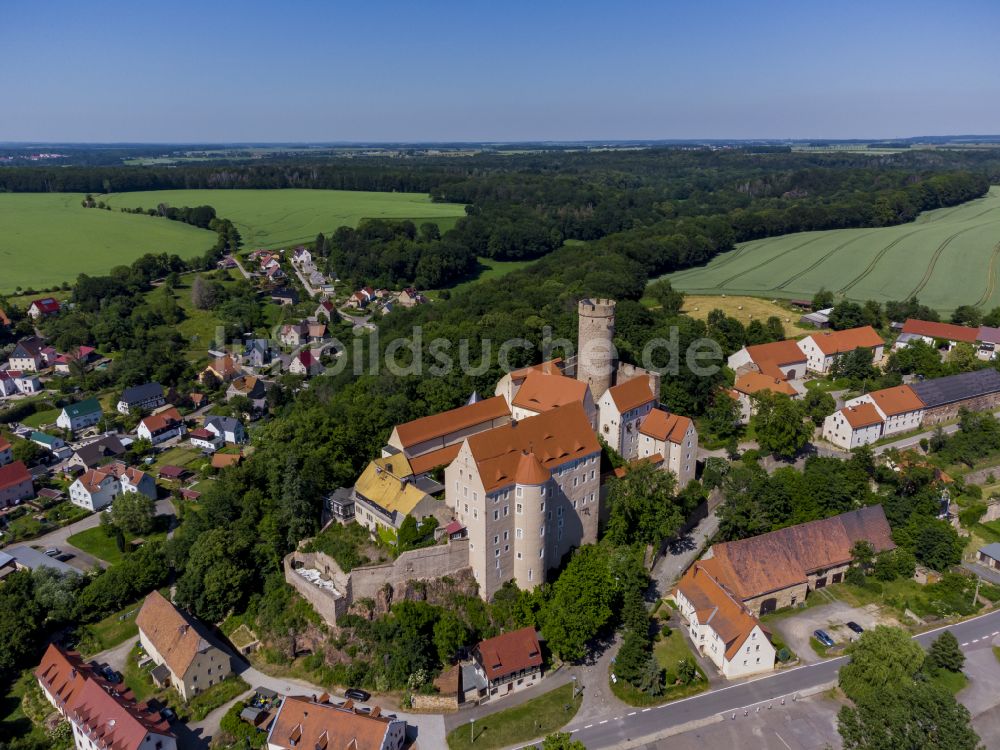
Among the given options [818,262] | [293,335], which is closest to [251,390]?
[293,335]

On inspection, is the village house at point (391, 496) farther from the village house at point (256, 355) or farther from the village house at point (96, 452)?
the village house at point (256, 355)

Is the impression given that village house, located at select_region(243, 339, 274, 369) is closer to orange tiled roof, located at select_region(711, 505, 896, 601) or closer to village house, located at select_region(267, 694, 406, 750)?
village house, located at select_region(267, 694, 406, 750)

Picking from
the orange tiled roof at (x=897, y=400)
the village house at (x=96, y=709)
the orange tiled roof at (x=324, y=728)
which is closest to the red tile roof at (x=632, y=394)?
the orange tiled roof at (x=897, y=400)

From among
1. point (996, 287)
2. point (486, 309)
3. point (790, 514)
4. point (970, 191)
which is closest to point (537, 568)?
point (790, 514)

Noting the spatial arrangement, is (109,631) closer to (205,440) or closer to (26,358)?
(205,440)

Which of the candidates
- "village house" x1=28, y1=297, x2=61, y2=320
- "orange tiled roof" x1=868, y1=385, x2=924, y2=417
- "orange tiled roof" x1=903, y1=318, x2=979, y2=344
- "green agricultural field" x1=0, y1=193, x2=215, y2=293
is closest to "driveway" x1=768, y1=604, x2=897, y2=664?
"orange tiled roof" x1=868, y1=385, x2=924, y2=417

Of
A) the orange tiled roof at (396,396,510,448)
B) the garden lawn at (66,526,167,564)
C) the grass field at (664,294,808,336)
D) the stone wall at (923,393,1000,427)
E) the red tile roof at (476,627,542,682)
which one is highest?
the orange tiled roof at (396,396,510,448)
